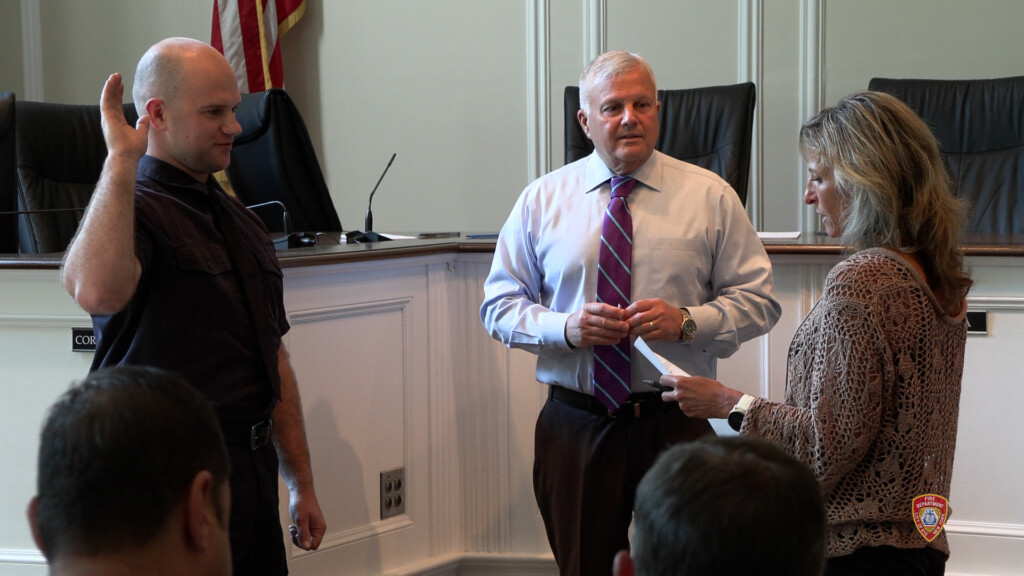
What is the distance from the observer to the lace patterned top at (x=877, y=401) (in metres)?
1.40

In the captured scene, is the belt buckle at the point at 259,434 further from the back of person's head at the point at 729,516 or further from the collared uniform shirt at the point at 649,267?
the back of person's head at the point at 729,516

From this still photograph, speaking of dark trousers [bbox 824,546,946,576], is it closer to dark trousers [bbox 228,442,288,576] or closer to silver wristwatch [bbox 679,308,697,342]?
silver wristwatch [bbox 679,308,697,342]

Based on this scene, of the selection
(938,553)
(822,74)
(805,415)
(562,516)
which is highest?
(822,74)

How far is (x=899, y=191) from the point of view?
148 cm

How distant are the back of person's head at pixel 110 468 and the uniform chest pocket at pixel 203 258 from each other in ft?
2.45

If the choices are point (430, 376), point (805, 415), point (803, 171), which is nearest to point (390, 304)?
point (430, 376)

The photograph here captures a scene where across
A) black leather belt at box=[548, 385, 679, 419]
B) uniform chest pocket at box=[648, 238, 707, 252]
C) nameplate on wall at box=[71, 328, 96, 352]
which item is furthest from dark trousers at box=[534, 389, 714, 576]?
nameplate on wall at box=[71, 328, 96, 352]

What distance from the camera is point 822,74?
4750 millimetres

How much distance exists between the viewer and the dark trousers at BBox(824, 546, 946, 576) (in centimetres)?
143

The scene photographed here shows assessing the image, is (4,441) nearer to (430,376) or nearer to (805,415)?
(430,376)

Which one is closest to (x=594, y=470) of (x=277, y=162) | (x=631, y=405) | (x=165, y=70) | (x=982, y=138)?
(x=631, y=405)

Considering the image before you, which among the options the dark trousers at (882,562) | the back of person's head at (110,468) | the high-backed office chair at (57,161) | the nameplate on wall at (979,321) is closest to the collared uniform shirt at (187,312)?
the back of person's head at (110,468)

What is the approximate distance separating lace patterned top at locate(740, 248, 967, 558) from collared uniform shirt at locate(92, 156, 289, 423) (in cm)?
88

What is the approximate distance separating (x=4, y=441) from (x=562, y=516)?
1231 millimetres
